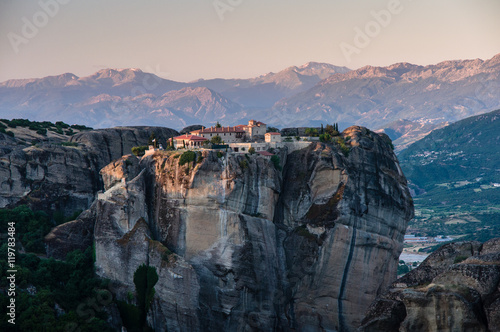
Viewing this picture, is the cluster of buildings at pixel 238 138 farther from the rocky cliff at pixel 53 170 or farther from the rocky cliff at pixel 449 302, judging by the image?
the rocky cliff at pixel 449 302

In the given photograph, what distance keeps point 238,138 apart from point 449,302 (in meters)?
35.7

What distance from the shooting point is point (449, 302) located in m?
32.8

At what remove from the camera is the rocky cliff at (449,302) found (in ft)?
106

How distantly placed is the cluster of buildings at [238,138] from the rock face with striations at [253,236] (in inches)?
109

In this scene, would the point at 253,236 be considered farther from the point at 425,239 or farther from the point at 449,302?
the point at 425,239

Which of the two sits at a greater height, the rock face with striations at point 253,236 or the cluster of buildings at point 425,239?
the rock face with striations at point 253,236

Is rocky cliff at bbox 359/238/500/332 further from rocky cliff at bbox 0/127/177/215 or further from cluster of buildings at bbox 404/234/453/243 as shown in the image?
cluster of buildings at bbox 404/234/453/243

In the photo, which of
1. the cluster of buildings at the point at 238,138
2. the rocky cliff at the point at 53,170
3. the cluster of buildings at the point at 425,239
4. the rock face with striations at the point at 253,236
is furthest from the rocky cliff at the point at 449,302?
the cluster of buildings at the point at 425,239

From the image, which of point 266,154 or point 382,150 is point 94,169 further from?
point 382,150

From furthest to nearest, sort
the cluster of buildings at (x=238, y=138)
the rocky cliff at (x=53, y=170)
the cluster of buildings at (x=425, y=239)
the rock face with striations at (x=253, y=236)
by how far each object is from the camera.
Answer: the cluster of buildings at (x=425, y=239)
the rocky cliff at (x=53, y=170)
the cluster of buildings at (x=238, y=138)
the rock face with striations at (x=253, y=236)

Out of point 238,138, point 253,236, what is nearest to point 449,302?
point 253,236

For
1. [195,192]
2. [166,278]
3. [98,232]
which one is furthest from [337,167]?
[98,232]

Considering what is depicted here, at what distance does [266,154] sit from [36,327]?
25.7m

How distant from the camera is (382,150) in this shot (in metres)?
64.1
